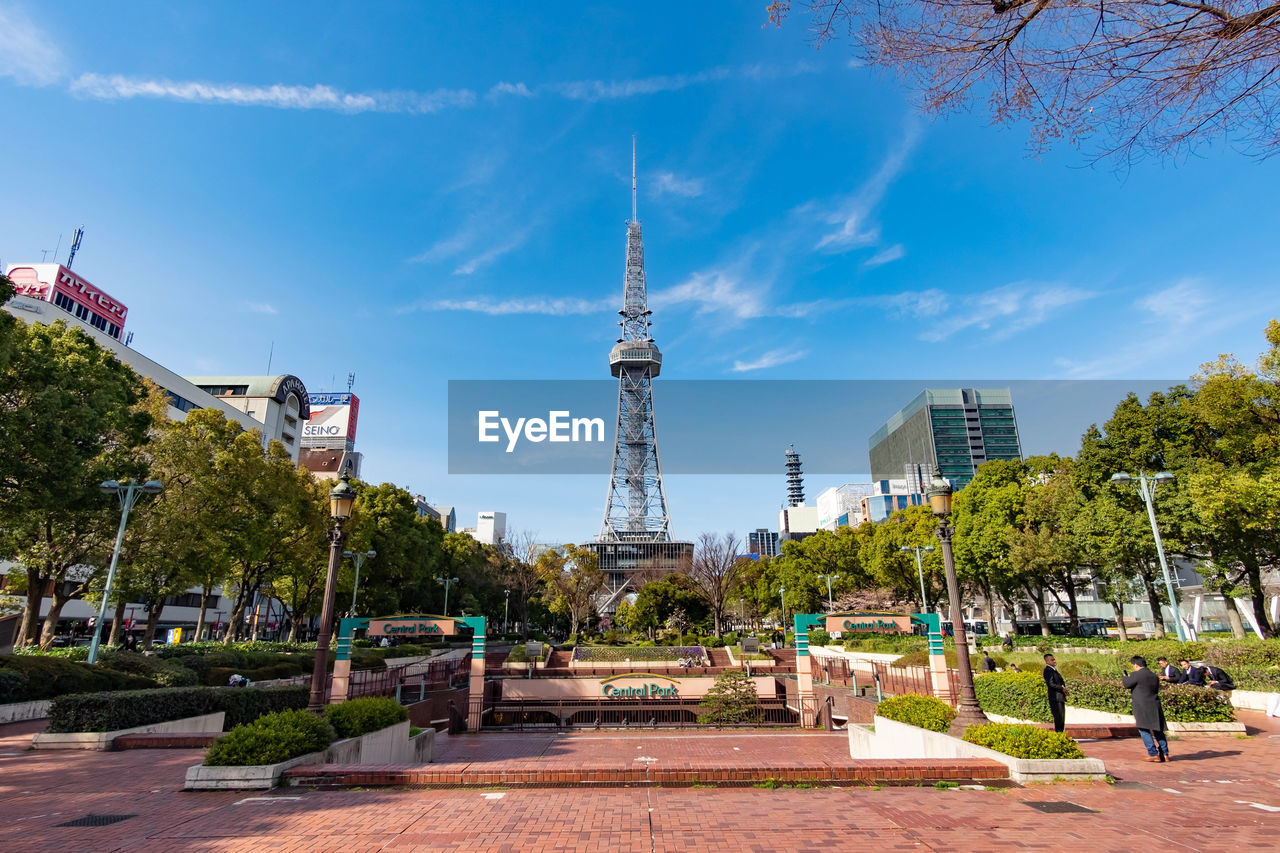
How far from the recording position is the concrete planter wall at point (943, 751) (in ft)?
27.5

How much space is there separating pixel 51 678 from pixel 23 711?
0.95 m

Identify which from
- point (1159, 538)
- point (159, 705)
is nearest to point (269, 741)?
point (159, 705)

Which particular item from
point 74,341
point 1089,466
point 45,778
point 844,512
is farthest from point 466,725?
point 844,512

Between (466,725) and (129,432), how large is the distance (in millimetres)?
15132

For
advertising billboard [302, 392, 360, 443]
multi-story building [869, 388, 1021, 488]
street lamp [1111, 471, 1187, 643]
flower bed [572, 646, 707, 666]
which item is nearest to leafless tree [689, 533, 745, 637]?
flower bed [572, 646, 707, 666]

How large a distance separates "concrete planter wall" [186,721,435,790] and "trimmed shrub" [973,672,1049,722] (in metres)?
11.1

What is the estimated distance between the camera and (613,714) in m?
22.7

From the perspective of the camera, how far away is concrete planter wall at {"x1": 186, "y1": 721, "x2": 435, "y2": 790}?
8.46 metres

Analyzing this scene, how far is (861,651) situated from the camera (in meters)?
39.0

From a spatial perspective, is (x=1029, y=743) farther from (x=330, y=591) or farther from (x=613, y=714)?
(x=613, y=714)

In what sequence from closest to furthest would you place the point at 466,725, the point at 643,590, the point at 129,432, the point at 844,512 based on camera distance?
the point at 466,725 → the point at 129,432 → the point at 643,590 → the point at 844,512

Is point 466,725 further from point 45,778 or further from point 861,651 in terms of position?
point 861,651

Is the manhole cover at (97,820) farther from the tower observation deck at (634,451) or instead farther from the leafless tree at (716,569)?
the tower observation deck at (634,451)

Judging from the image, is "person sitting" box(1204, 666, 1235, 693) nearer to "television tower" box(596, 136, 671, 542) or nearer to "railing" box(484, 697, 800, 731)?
"railing" box(484, 697, 800, 731)
